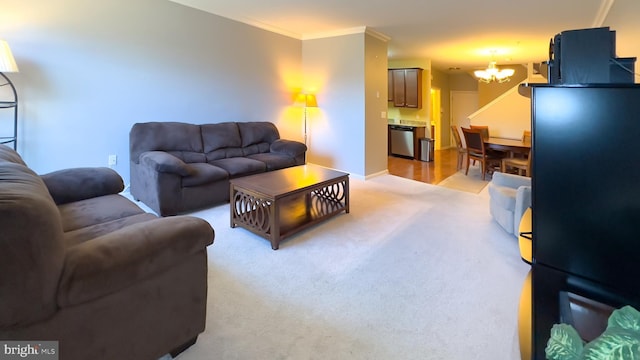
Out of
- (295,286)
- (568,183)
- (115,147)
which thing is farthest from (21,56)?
(568,183)

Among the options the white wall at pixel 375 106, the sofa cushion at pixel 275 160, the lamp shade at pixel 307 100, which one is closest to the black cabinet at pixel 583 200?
the sofa cushion at pixel 275 160

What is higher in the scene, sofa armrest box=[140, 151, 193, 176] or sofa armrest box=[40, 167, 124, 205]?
sofa armrest box=[140, 151, 193, 176]

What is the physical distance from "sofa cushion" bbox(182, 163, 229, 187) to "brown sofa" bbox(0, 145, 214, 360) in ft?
5.83

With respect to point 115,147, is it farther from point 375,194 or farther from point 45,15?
point 375,194

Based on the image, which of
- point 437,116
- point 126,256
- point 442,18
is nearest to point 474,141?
point 442,18

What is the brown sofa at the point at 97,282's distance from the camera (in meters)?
1.07

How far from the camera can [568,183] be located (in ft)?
3.20

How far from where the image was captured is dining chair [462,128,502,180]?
5664 mm

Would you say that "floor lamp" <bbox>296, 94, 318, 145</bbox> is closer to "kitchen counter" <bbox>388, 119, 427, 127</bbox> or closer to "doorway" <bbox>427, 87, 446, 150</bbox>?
"kitchen counter" <bbox>388, 119, 427, 127</bbox>

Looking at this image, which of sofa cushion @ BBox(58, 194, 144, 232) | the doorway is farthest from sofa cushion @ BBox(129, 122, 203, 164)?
the doorway

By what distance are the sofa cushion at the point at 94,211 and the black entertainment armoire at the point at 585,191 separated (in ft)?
7.49

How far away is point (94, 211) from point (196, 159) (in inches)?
83.5

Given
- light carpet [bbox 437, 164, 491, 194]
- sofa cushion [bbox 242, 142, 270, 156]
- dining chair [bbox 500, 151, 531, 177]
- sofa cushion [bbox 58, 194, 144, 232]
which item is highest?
sofa cushion [bbox 242, 142, 270, 156]

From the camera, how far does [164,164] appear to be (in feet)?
11.0
